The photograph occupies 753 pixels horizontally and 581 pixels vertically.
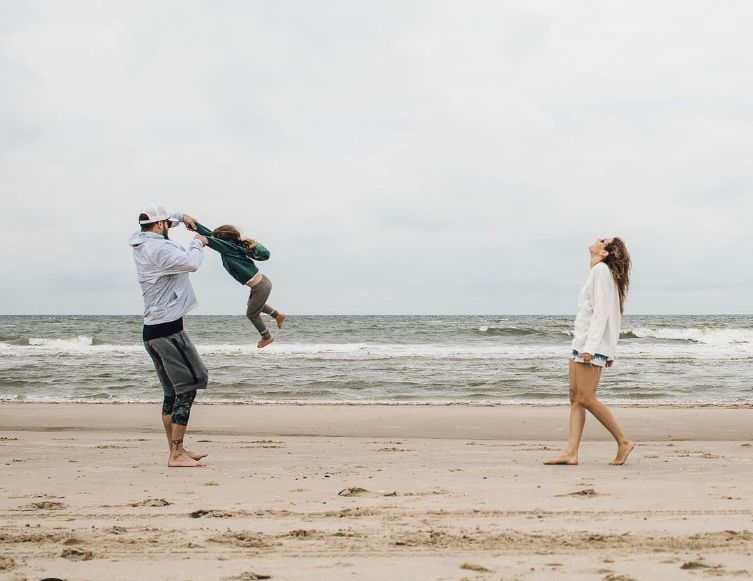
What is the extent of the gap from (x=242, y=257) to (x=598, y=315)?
2.78 metres

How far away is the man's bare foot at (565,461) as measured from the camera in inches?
241

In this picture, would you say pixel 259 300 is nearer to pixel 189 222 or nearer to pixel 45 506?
pixel 189 222

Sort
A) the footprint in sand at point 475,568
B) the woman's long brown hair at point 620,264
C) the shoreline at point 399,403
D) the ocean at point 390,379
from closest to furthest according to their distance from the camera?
the footprint in sand at point 475,568 → the woman's long brown hair at point 620,264 → the shoreline at point 399,403 → the ocean at point 390,379

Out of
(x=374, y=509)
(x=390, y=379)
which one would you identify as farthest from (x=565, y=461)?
(x=390, y=379)

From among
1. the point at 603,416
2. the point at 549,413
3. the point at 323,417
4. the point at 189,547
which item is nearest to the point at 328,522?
the point at 189,547

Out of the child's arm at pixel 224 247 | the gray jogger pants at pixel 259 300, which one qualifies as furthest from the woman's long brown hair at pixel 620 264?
the child's arm at pixel 224 247

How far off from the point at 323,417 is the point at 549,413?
3.10 metres

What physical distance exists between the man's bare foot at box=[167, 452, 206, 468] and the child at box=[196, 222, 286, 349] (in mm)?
1096

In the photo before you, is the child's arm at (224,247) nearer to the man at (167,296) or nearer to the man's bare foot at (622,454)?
the man at (167,296)

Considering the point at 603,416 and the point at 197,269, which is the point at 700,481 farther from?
the point at 197,269

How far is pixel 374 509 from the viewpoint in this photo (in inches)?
176

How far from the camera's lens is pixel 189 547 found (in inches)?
145

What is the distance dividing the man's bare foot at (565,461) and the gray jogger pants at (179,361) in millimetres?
2772

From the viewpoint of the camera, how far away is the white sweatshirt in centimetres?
586
